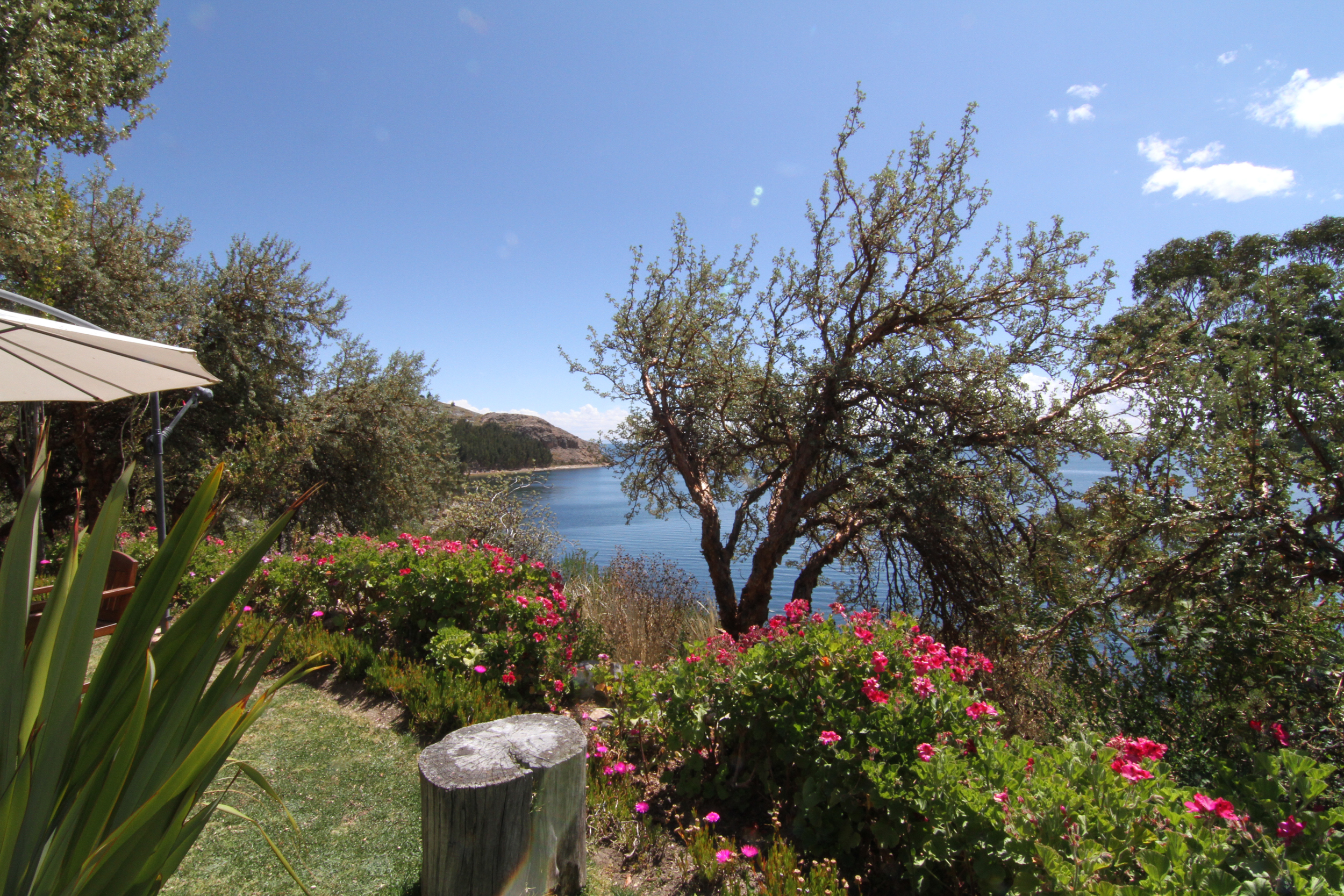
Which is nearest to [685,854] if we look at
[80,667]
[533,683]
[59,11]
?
[533,683]

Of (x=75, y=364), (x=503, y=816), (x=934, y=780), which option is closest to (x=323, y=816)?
(x=503, y=816)

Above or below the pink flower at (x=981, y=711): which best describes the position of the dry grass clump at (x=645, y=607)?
below

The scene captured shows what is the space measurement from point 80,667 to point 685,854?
91.3 inches

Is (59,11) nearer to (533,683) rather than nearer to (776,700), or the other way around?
(533,683)

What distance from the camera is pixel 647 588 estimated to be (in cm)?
742

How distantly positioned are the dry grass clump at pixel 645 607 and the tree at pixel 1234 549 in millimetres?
3480

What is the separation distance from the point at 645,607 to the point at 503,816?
4585 millimetres

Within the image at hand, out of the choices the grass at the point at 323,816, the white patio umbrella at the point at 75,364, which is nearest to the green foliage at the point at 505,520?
the grass at the point at 323,816

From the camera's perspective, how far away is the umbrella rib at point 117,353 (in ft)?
9.26

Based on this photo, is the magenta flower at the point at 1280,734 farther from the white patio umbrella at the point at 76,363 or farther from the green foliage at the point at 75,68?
the green foliage at the point at 75,68

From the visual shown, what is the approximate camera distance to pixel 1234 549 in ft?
7.84

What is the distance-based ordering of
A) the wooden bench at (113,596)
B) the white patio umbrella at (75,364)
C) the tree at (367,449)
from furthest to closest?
the tree at (367,449), the wooden bench at (113,596), the white patio umbrella at (75,364)

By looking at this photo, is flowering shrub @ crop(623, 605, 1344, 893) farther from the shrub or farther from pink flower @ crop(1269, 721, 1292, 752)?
the shrub

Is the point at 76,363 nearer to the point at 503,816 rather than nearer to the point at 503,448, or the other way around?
the point at 503,816
